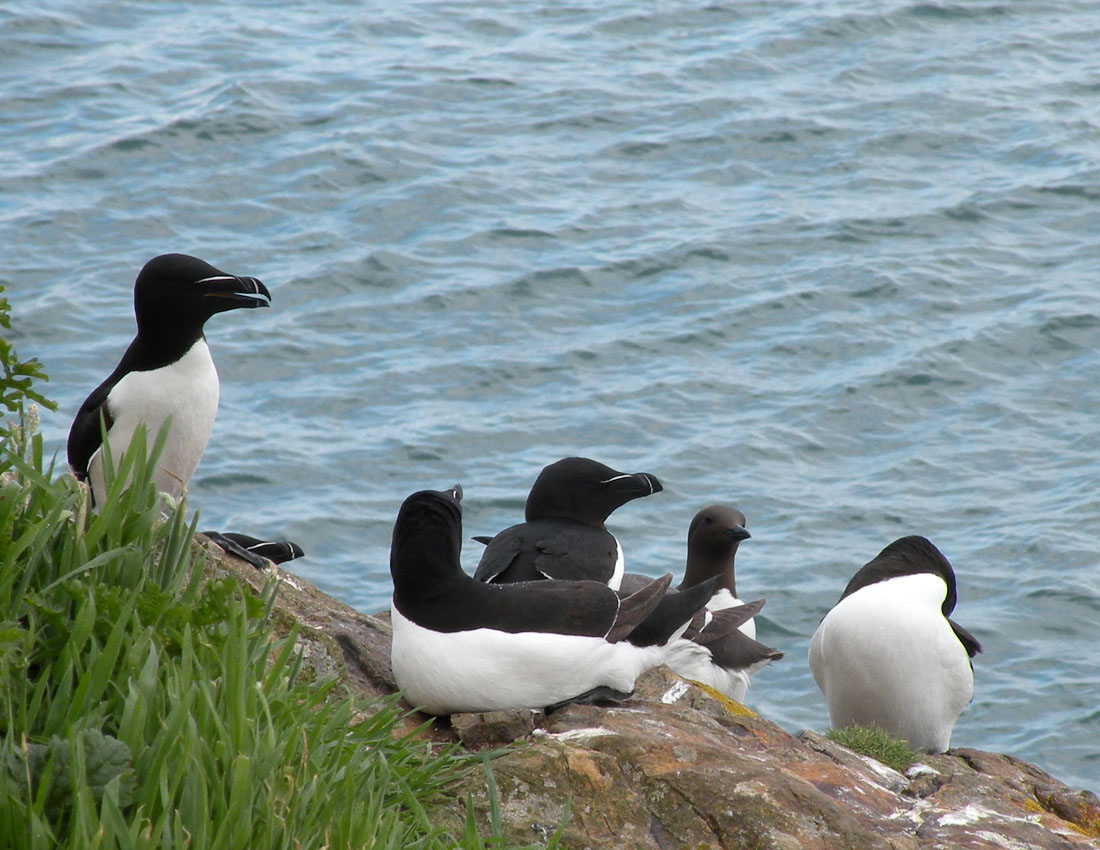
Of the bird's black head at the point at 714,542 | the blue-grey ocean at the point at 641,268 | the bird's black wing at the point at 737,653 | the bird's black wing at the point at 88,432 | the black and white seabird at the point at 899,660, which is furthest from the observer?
the blue-grey ocean at the point at 641,268

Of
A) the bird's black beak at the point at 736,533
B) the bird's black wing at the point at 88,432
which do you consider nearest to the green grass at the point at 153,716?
the bird's black wing at the point at 88,432

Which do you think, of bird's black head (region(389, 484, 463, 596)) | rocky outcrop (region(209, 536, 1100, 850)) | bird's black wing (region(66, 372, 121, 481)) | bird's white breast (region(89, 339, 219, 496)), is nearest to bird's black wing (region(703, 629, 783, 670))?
rocky outcrop (region(209, 536, 1100, 850))

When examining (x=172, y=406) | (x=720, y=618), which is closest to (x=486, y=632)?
(x=720, y=618)

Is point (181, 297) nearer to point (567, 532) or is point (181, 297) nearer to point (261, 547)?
point (261, 547)

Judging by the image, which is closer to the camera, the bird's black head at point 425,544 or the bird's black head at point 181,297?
the bird's black head at point 425,544

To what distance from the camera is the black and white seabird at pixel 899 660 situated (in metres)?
7.02

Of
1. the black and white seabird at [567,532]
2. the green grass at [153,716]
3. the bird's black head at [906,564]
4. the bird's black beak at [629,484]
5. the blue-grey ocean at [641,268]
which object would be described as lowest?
the blue-grey ocean at [641,268]

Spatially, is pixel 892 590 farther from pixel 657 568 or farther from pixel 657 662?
pixel 657 568

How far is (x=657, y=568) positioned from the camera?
13086 millimetres

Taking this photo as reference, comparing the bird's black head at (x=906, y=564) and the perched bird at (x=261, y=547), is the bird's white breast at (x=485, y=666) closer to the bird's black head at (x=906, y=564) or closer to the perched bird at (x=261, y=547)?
the perched bird at (x=261, y=547)

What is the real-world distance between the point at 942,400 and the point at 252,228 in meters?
8.53

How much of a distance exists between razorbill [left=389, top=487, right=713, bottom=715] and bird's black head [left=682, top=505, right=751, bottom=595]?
251cm

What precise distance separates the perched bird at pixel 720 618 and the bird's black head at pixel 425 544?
1.17 meters

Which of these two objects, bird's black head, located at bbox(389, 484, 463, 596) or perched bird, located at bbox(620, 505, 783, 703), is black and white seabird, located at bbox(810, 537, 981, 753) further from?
bird's black head, located at bbox(389, 484, 463, 596)
